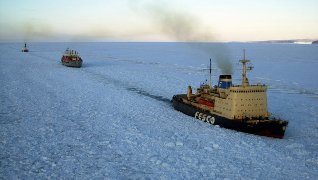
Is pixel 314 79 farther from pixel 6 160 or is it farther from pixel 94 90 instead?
pixel 6 160

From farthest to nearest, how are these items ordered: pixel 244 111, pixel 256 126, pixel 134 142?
pixel 244 111, pixel 256 126, pixel 134 142

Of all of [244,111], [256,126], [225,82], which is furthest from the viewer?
[225,82]

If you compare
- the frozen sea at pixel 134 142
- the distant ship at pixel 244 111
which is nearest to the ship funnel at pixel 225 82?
the distant ship at pixel 244 111

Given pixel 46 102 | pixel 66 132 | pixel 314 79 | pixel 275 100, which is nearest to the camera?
pixel 66 132

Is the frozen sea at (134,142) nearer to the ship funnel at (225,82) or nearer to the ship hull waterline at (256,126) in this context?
the ship hull waterline at (256,126)

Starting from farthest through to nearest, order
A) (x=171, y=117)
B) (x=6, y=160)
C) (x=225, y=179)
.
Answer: (x=171, y=117)
(x=6, y=160)
(x=225, y=179)

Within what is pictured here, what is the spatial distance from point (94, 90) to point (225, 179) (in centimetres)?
2176

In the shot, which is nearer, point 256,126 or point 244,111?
point 256,126

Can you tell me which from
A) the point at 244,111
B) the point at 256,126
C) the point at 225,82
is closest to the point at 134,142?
the point at 244,111

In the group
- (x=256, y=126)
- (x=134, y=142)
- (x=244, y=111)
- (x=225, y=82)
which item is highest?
(x=225, y=82)

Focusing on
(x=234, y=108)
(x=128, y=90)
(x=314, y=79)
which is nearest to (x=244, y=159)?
(x=234, y=108)

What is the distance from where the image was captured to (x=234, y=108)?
18281mm

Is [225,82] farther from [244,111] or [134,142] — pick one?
[134,142]

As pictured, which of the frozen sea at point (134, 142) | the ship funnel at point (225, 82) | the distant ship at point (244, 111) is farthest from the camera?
the ship funnel at point (225, 82)
